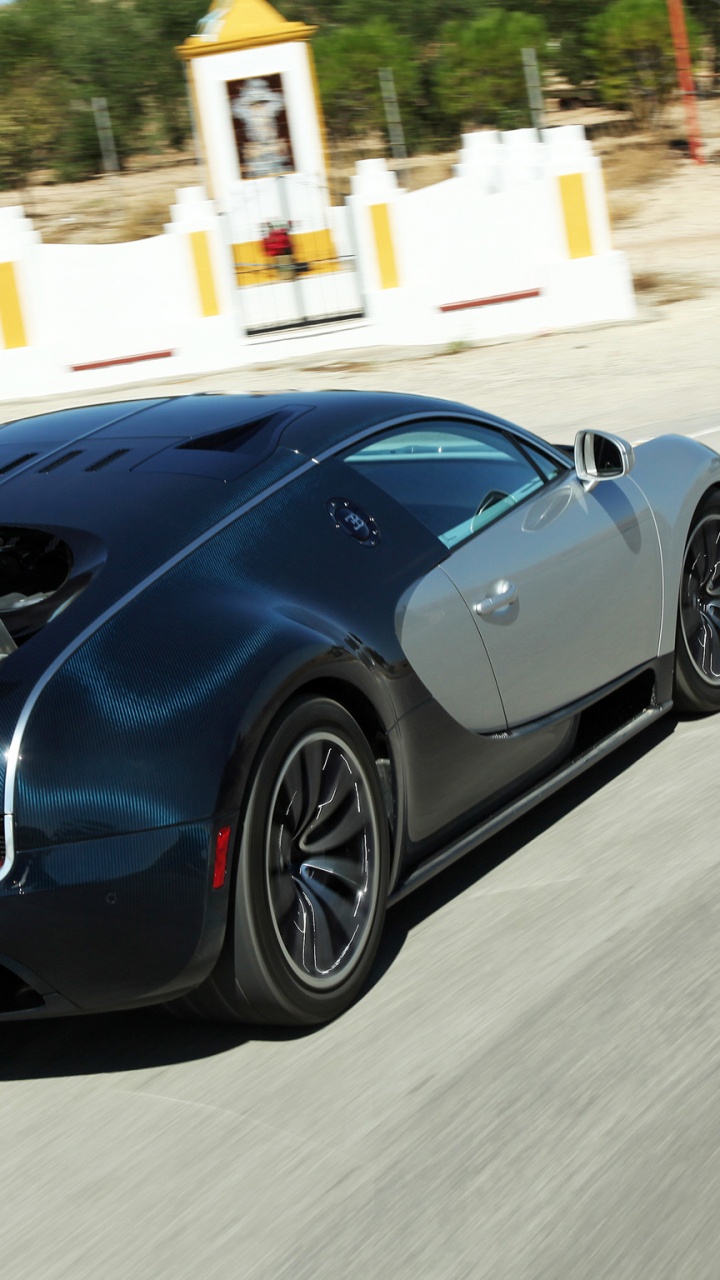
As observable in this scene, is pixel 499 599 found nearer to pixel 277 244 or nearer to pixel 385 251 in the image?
pixel 385 251

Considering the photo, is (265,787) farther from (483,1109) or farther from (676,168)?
(676,168)

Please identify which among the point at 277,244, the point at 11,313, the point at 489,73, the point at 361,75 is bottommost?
the point at 11,313

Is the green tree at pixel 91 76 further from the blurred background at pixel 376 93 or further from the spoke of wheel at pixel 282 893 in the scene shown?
the spoke of wheel at pixel 282 893

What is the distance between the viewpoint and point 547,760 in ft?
14.3

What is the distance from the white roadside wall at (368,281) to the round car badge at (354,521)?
15.9 m

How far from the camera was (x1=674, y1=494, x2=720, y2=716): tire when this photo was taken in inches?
202

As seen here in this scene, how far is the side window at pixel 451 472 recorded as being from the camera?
416 cm

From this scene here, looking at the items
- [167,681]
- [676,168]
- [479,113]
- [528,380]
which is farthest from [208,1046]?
[479,113]

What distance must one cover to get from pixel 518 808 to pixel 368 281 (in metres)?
17.0

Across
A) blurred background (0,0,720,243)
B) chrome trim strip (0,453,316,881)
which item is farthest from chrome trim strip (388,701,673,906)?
blurred background (0,0,720,243)

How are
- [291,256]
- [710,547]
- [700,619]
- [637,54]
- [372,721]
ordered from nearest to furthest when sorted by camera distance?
[372,721]
[700,619]
[710,547]
[291,256]
[637,54]

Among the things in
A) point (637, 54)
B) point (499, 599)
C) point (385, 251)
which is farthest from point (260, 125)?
point (499, 599)

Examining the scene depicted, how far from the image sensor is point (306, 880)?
346 centimetres

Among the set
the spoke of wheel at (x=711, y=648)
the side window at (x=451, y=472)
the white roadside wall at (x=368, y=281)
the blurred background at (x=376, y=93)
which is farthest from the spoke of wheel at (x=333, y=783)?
the blurred background at (x=376, y=93)
